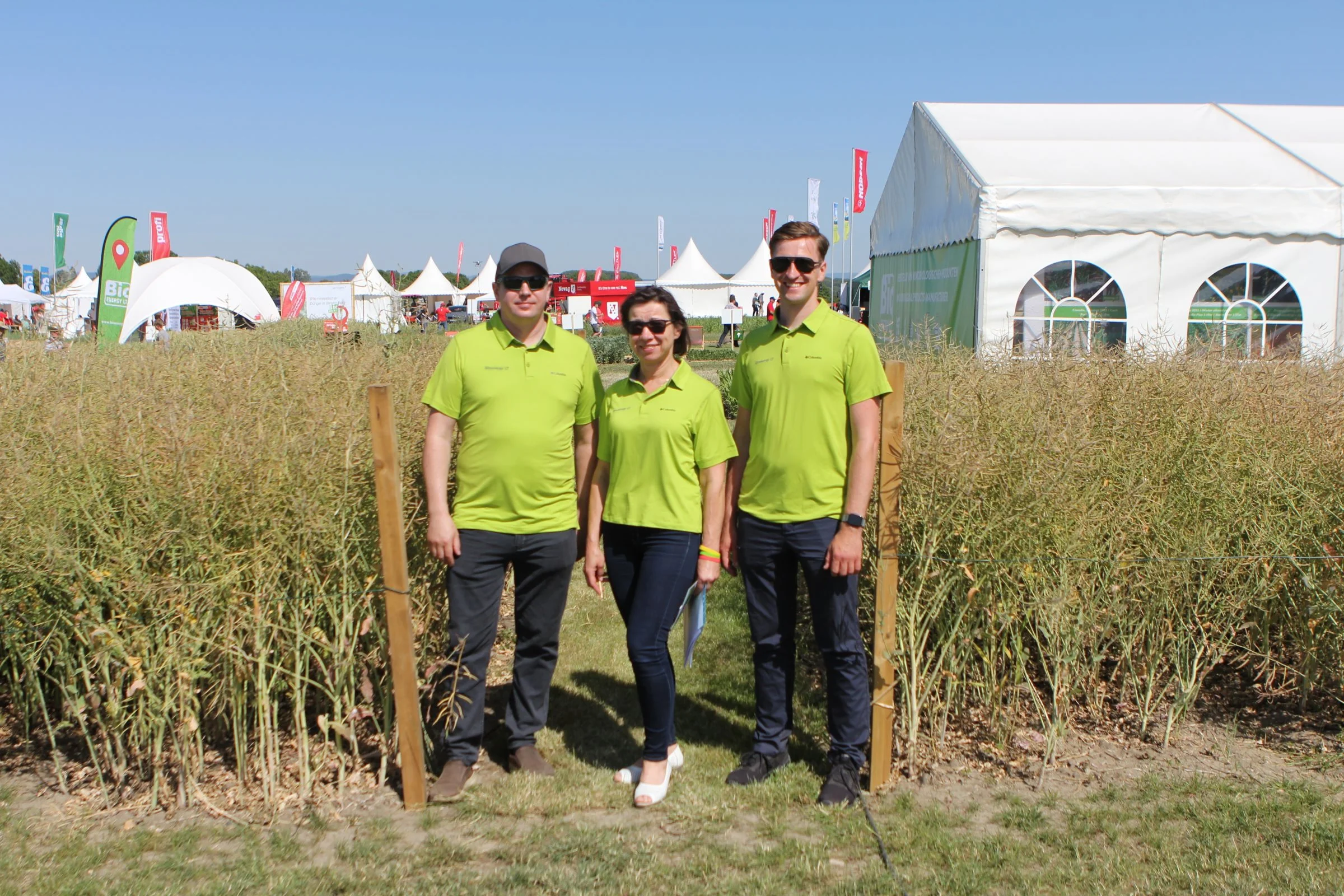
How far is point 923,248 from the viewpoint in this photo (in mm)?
12570

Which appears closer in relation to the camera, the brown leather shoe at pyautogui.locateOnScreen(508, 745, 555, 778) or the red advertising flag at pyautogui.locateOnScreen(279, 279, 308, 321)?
the brown leather shoe at pyautogui.locateOnScreen(508, 745, 555, 778)

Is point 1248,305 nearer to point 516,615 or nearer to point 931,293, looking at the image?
point 931,293

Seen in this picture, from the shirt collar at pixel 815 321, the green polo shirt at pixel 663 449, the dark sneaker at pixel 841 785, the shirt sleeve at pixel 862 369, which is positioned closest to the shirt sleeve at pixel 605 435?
the green polo shirt at pixel 663 449

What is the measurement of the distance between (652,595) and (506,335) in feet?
3.17

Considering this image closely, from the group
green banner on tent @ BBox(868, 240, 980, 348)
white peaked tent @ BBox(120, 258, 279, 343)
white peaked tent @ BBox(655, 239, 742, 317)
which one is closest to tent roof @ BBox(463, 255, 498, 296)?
white peaked tent @ BBox(655, 239, 742, 317)

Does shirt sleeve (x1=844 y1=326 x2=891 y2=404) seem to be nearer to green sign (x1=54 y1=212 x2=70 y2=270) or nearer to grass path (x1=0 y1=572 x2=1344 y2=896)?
grass path (x1=0 y1=572 x2=1344 y2=896)

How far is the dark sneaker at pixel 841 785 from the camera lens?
3.40 meters

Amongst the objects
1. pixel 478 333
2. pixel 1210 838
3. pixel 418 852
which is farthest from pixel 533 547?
pixel 1210 838

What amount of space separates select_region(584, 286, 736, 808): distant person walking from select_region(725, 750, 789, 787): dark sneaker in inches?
9.9

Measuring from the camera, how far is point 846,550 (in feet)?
10.6

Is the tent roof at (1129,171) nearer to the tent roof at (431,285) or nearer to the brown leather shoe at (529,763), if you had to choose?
the brown leather shoe at (529,763)

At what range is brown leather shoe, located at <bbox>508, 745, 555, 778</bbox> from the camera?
3.68 meters

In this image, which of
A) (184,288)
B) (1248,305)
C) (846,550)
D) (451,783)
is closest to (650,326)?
(846,550)

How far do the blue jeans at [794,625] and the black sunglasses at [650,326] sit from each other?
0.66 meters
